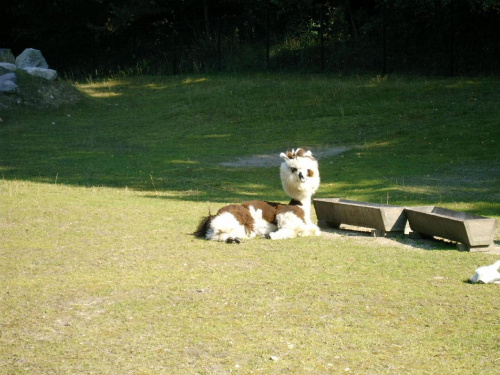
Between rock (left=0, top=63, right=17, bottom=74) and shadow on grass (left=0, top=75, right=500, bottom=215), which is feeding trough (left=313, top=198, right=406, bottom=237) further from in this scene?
rock (left=0, top=63, right=17, bottom=74)

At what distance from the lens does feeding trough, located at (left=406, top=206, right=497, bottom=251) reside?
925 cm

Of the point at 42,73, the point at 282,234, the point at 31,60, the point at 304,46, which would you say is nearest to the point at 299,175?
the point at 282,234

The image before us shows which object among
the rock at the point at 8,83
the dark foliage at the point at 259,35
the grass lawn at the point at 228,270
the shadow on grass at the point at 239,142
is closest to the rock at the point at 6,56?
the dark foliage at the point at 259,35

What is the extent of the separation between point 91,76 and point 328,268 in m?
34.6

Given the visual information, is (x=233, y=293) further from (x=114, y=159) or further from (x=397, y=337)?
(x=114, y=159)

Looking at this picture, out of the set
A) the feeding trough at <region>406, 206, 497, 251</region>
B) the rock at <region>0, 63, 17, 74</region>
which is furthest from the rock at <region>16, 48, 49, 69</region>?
the feeding trough at <region>406, 206, 497, 251</region>

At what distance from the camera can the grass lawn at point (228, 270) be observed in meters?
5.79

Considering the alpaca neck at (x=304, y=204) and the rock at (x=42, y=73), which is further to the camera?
the rock at (x=42, y=73)

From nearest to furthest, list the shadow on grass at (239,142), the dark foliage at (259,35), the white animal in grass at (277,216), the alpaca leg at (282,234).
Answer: the white animal in grass at (277,216)
the alpaca leg at (282,234)
the shadow on grass at (239,142)
the dark foliage at (259,35)

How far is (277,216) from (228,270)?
6.20 feet

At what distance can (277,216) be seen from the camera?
9.99m

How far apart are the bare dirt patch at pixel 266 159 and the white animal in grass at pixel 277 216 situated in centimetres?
917

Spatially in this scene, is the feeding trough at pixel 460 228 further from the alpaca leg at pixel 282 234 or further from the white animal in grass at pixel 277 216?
the alpaca leg at pixel 282 234

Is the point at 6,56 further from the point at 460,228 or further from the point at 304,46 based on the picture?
the point at 460,228
